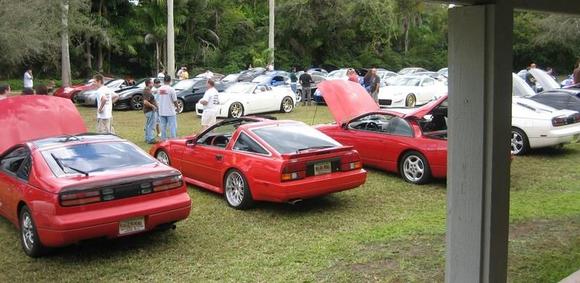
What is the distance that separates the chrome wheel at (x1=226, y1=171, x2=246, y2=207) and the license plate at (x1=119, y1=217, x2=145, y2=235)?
2.09m

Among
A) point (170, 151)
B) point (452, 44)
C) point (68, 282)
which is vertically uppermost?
point (452, 44)

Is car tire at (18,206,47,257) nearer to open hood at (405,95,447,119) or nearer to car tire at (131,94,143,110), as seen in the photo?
open hood at (405,95,447,119)

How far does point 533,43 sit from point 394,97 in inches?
1513

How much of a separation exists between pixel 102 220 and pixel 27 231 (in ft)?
3.58

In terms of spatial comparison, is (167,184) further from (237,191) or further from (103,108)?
(103,108)

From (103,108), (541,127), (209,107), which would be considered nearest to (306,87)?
(209,107)

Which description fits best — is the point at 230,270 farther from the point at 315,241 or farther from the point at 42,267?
the point at 42,267

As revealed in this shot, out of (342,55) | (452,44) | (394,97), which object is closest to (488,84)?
(452,44)

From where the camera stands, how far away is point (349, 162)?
26.5ft

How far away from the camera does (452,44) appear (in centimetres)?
418

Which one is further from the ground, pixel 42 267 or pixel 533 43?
pixel 533 43

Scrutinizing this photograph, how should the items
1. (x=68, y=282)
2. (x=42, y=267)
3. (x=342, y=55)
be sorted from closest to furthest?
(x=68, y=282), (x=42, y=267), (x=342, y=55)

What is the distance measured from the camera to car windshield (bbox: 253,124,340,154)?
7.88 metres

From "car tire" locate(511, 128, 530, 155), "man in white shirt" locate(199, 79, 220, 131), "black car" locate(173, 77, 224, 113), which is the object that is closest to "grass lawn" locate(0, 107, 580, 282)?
"car tire" locate(511, 128, 530, 155)
